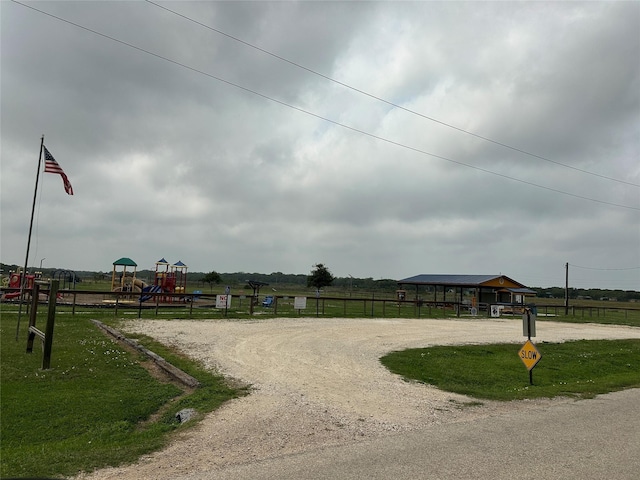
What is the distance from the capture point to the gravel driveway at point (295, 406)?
4832 millimetres

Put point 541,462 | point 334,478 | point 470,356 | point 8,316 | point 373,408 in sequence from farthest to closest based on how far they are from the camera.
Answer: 1. point 8,316
2. point 470,356
3. point 373,408
4. point 541,462
5. point 334,478

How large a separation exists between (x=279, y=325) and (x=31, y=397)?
12.7 metres

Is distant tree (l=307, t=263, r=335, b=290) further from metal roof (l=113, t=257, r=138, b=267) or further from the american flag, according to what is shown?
the american flag

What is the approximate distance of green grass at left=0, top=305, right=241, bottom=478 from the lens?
4723 millimetres

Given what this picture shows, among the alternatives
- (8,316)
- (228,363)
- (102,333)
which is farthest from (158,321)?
(228,363)

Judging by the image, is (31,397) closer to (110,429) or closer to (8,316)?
(110,429)

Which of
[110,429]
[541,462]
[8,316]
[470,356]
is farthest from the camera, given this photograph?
[8,316]

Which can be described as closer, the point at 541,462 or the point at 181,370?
the point at 541,462

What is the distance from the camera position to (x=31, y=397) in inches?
275

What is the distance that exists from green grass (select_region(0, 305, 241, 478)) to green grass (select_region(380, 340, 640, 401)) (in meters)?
5.30

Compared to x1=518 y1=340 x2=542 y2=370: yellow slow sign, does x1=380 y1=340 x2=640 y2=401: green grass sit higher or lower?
lower

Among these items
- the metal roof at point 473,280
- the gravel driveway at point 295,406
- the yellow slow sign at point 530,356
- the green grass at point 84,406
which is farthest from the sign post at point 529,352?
the metal roof at point 473,280

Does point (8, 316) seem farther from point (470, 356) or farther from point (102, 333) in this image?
point (470, 356)

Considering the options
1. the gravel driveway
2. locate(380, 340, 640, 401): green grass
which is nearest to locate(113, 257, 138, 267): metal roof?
the gravel driveway
